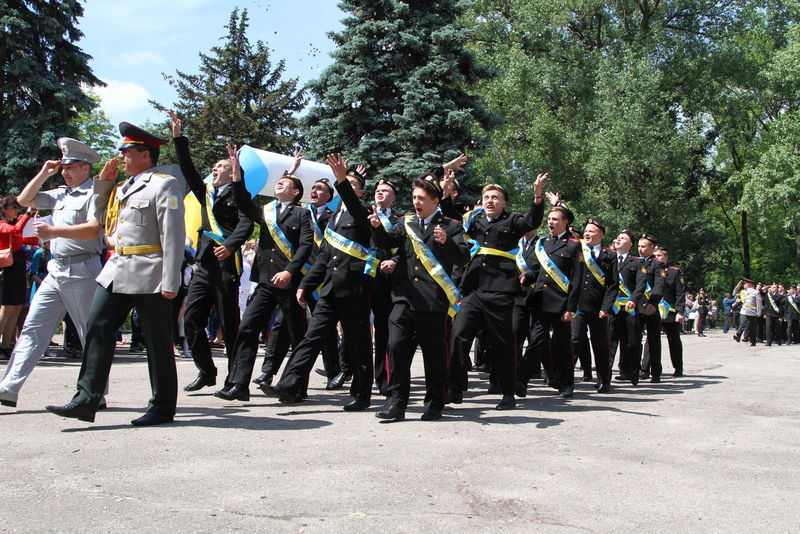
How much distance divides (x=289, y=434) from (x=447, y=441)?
110 cm

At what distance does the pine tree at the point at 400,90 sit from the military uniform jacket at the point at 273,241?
46.2ft

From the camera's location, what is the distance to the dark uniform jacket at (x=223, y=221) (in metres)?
7.27

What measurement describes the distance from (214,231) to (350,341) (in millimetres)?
1701

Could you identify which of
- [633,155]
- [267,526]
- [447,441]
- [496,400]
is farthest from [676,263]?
[267,526]

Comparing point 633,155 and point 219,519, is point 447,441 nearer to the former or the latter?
point 219,519

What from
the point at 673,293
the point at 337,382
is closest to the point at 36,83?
Answer: the point at 337,382

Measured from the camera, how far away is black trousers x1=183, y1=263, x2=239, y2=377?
735 cm

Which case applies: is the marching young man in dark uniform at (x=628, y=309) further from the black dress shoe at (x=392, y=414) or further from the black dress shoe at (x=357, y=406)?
the black dress shoe at (x=392, y=414)

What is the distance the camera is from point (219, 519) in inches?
142

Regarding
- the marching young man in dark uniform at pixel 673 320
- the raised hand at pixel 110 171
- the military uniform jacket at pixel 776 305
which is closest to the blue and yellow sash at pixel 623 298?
the marching young man in dark uniform at pixel 673 320

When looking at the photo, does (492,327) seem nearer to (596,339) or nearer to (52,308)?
(596,339)

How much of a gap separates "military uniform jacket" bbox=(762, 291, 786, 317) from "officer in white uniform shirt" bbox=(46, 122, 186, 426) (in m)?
24.2

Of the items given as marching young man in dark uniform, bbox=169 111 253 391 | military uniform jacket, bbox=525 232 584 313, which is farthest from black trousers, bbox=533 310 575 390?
marching young man in dark uniform, bbox=169 111 253 391

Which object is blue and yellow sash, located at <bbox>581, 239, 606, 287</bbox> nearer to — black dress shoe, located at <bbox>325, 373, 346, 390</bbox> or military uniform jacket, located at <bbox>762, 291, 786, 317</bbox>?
black dress shoe, located at <bbox>325, 373, 346, 390</bbox>
